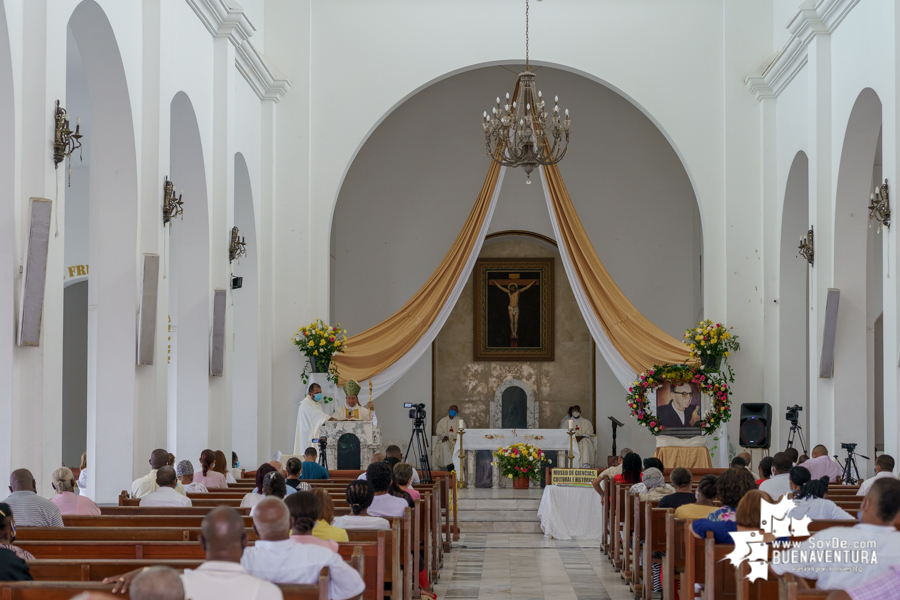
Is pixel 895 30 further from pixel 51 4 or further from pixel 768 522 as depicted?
pixel 51 4

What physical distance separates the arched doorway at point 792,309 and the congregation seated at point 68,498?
7467 millimetres

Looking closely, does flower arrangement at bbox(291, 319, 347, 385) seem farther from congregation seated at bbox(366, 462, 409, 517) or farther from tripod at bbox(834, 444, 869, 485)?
tripod at bbox(834, 444, 869, 485)

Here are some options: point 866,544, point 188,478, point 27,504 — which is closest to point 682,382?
point 188,478

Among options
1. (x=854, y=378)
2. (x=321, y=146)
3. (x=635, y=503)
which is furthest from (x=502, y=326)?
(x=635, y=503)

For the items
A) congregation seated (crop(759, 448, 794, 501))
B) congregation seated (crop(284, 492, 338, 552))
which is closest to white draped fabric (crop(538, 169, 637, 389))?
congregation seated (crop(759, 448, 794, 501))

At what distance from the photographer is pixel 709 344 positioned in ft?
34.3

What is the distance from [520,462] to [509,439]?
72cm

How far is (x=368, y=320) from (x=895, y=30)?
9.14m

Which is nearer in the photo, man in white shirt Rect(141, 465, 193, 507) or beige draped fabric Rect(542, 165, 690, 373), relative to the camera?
man in white shirt Rect(141, 465, 193, 507)

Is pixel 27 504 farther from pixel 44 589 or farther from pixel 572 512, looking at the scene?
pixel 572 512

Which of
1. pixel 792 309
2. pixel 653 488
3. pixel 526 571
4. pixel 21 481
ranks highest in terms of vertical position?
pixel 792 309

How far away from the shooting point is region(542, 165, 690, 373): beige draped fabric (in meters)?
10.5

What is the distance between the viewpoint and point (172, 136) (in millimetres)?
8602

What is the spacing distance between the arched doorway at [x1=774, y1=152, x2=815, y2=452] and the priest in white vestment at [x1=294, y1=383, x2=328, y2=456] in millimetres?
4934
